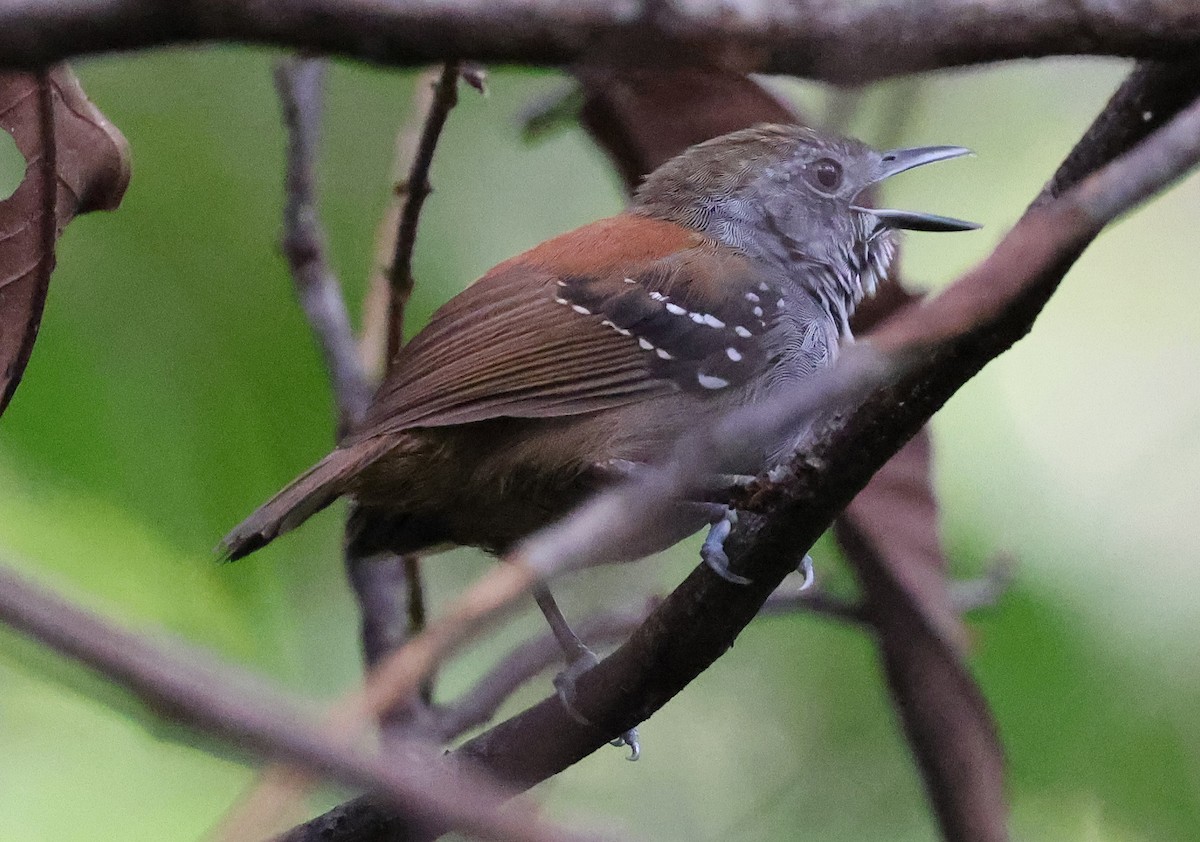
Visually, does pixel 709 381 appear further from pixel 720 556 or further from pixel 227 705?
pixel 227 705

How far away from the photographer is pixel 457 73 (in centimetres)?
309

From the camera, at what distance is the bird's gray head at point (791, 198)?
407 centimetres

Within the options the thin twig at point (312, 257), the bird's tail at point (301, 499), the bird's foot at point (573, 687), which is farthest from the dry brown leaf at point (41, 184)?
the thin twig at point (312, 257)

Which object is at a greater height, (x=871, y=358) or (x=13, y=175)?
(x=871, y=358)

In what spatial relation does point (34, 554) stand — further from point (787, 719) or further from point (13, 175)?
point (787, 719)

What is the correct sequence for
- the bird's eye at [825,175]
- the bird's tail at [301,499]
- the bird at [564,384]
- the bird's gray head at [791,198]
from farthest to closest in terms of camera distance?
the bird's eye at [825,175], the bird's gray head at [791,198], the bird at [564,384], the bird's tail at [301,499]

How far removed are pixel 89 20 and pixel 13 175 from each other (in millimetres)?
2951

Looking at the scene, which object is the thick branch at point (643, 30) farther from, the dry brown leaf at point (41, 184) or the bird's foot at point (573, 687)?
the bird's foot at point (573, 687)

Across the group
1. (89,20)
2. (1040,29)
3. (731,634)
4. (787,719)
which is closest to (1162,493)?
(787,719)

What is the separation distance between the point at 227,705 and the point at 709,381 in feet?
8.92

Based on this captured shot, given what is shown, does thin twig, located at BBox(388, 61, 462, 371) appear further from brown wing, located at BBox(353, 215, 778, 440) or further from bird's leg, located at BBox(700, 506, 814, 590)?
bird's leg, located at BBox(700, 506, 814, 590)

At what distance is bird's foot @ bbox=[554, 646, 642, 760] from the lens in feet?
9.11

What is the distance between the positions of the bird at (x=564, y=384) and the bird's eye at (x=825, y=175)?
0.37 m

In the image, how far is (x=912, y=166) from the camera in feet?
13.7
